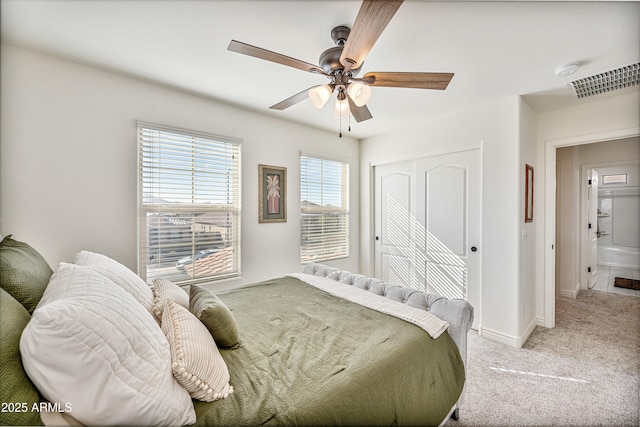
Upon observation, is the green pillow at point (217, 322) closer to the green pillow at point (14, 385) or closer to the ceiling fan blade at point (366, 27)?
the green pillow at point (14, 385)

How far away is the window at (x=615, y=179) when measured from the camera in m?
5.70

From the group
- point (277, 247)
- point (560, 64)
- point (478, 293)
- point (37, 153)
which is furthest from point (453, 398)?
point (37, 153)

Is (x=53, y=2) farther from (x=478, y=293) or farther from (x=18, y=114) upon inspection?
(x=478, y=293)

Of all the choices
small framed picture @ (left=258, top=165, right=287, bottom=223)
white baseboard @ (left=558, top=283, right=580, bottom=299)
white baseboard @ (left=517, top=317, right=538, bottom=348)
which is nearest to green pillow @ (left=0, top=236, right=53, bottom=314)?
small framed picture @ (left=258, top=165, right=287, bottom=223)

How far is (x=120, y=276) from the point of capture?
1.28m

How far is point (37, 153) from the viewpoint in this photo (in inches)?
75.7

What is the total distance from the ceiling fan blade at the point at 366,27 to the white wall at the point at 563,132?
113 inches

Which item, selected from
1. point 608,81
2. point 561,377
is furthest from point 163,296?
point 608,81

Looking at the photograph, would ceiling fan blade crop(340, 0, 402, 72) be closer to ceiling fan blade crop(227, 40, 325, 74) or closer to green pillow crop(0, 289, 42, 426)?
ceiling fan blade crop(227, 40, 325, 74)

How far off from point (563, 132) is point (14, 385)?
441cm

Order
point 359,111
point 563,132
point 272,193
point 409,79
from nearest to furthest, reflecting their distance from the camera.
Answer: point 409,79
point 359,111
point 563,132
point 272,193

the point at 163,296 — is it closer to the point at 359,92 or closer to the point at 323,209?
the point at 359,92

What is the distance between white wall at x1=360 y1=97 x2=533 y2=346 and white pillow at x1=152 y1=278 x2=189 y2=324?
293cm

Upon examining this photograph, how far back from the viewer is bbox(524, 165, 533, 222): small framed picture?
279cm
